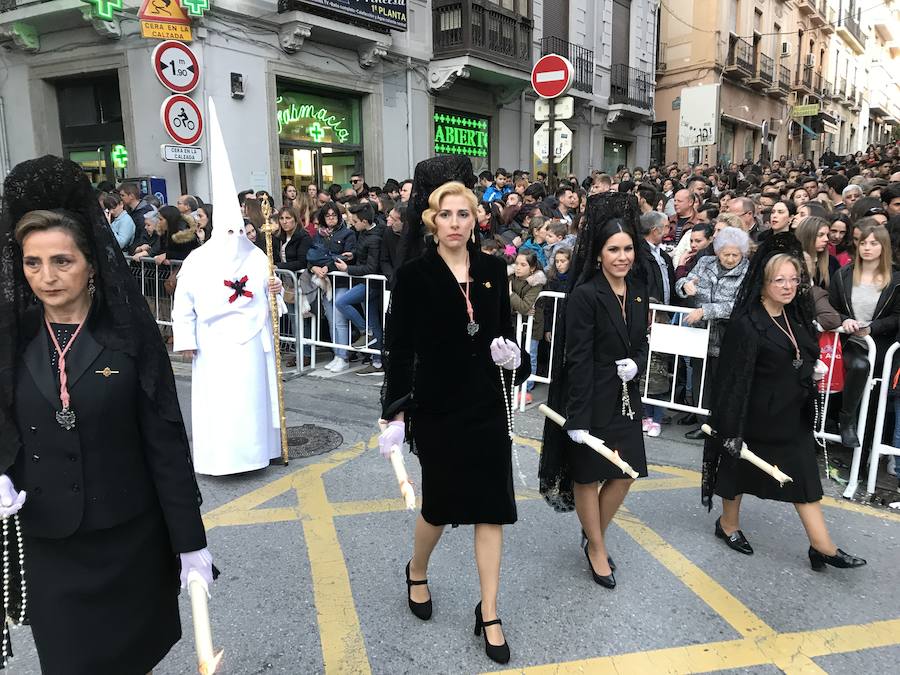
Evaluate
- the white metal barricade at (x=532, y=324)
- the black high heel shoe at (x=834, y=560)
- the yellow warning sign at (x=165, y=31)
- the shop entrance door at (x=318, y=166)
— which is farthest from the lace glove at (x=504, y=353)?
the shop entrance door at (x=318, y=166)

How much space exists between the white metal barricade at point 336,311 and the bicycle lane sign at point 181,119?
2.77m

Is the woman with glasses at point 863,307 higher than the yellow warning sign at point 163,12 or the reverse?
the reverse

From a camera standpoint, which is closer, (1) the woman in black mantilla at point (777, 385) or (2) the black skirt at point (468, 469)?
(2) the black skirt at point (468, 469)

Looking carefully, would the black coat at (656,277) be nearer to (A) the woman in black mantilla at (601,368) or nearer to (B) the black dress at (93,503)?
(A) the woman in black mantilla at (601,368)

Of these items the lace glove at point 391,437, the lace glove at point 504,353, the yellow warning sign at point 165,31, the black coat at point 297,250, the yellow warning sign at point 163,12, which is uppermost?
the yellow warning sign at point 163,12

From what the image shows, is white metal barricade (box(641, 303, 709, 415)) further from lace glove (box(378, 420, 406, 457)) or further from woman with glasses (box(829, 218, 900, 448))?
lace glove (box(378, 420, 406, 457))

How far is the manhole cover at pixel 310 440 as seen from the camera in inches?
209

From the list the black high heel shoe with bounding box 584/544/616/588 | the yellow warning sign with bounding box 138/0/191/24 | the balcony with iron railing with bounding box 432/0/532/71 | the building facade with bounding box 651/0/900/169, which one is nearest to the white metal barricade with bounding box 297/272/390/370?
the black high heel shoe with bounding box 584/544/616/588

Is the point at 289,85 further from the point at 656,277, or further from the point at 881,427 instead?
the point at 881,427

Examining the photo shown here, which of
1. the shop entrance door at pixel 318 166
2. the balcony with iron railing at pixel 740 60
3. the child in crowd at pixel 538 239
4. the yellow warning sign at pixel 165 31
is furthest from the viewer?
the balcony with iron railing at pixel 740 60

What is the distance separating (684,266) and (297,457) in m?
3.91

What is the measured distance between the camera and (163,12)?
10297 millimetres

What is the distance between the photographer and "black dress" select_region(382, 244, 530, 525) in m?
2.88

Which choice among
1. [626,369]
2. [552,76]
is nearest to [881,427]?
[626,369]
